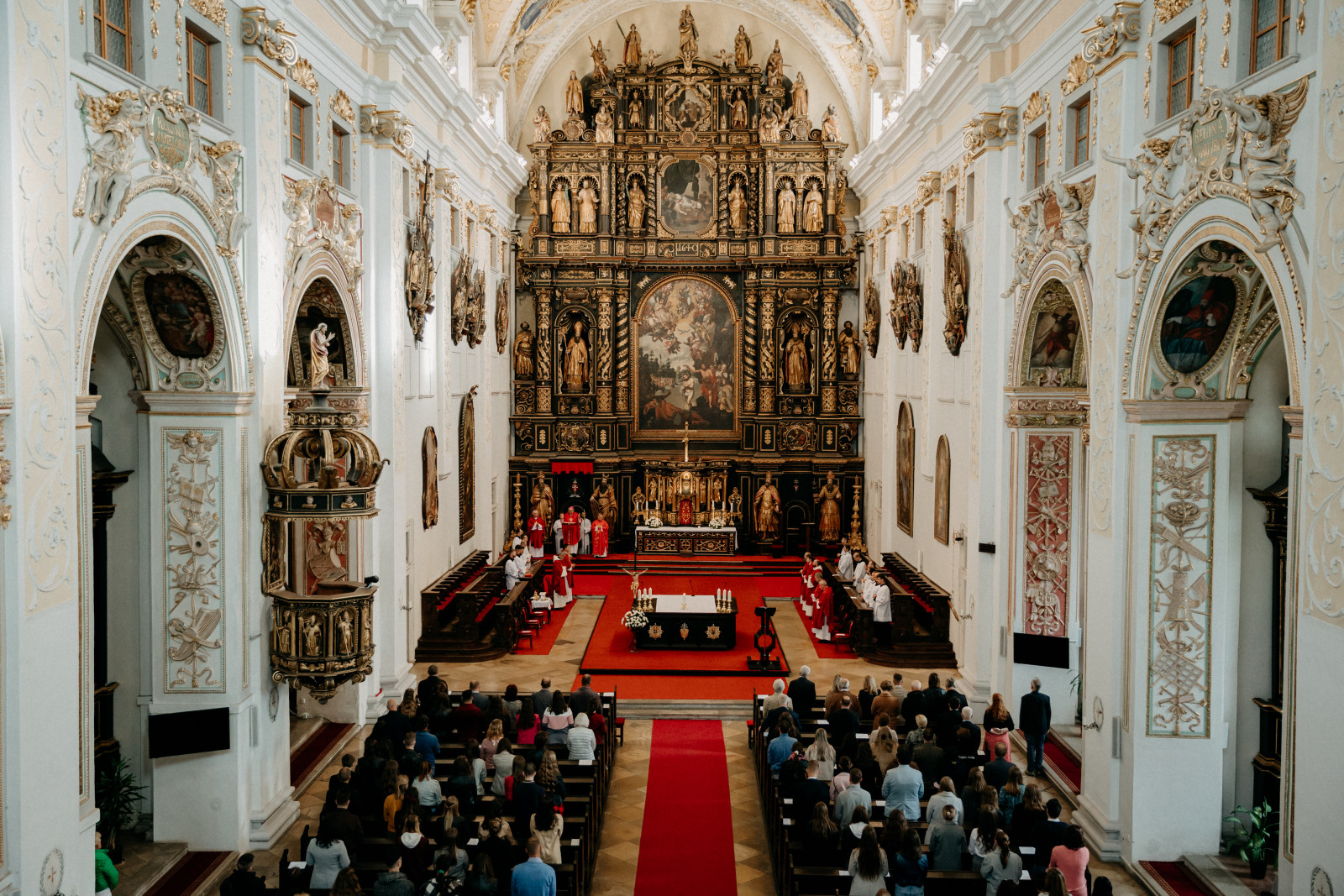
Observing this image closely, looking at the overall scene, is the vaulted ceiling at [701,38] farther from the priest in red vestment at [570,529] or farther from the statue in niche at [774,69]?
the priest in red vestment at [570,529]

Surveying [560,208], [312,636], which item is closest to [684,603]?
[312,636]

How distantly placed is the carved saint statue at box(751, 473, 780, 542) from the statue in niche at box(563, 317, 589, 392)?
5.75 metres

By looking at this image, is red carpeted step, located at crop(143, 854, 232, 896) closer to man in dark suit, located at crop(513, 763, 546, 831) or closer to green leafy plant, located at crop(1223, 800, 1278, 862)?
man in dark suit, located at crop(513, 763, 546, 831)

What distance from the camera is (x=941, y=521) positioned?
20.4 meters

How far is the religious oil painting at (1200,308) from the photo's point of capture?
10070mm

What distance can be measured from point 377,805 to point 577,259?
21.5 meters

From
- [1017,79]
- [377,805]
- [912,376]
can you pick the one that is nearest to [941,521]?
[912,376]

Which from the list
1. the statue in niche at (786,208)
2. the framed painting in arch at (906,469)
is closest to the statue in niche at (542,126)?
the statue in niche at (786,208)

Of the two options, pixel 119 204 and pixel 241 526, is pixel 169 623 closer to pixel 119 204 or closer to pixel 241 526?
pixel 241 526

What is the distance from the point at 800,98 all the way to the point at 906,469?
38.6 feet

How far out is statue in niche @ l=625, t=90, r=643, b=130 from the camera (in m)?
30.5

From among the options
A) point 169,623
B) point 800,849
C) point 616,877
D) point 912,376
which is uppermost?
point 912,376

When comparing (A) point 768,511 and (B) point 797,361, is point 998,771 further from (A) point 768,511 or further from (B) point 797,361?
(B) point 797,361

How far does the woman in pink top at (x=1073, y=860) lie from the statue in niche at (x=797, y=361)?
877 inches
